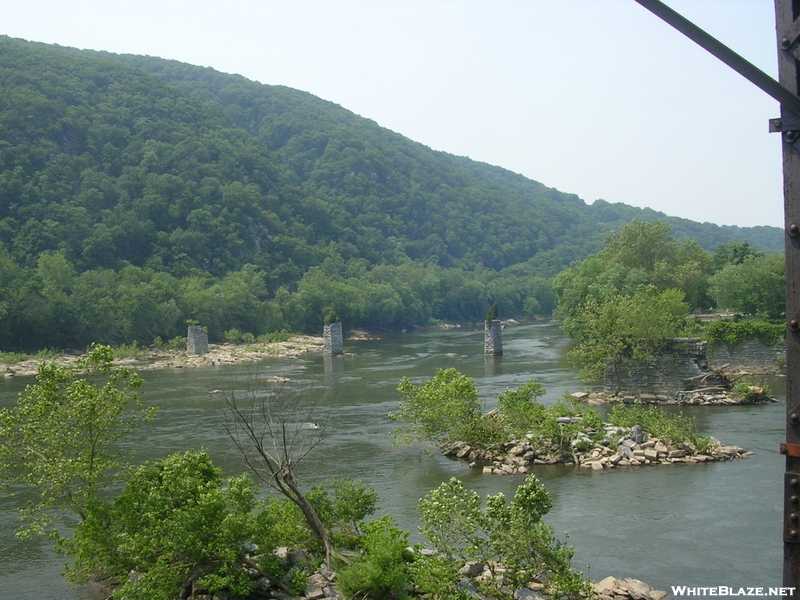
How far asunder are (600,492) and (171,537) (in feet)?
35.9

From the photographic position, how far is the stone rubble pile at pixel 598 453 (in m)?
20.7

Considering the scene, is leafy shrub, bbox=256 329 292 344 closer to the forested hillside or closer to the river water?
the forested hillside

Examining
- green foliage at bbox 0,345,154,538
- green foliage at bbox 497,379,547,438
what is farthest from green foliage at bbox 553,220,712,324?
green foliage at bbox 0,345,154,538

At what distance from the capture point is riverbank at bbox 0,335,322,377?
53625 mm

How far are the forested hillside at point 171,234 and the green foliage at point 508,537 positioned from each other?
57.2 metres

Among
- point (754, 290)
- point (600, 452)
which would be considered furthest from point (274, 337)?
point (600, 452)

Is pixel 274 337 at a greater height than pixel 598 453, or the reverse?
pixel 274 337

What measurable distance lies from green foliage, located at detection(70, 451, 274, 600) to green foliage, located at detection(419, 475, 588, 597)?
2.80m

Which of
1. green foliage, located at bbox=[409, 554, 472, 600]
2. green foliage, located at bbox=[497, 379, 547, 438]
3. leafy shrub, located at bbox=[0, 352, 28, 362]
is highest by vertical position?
green foliage, located at bbox=[497, 379, 547, 438]

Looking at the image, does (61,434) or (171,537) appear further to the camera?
(61,434)

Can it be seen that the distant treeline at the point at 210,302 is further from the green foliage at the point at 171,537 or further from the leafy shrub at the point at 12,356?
the green foliage at the point at 171,537

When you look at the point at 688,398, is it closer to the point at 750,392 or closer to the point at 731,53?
the point at 750,392

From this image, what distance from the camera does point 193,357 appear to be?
61344 mm

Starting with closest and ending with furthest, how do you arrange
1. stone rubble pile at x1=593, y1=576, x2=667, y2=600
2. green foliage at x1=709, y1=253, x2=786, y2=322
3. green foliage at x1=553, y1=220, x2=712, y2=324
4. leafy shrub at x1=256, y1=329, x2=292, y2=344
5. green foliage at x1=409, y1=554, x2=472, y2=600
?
green foliage at x1=409, y1=554, x2=472, y2=600
stone rubble pile at x1=593, y1=576, x2=667, y2=600
green foliage at x1=709, y1=253, x2=786, y2=322
green foliage at x1=553, y1=220, x2=712, y2=324
leafy shrub at x1=256, y1=329, x2=292, y2=344
